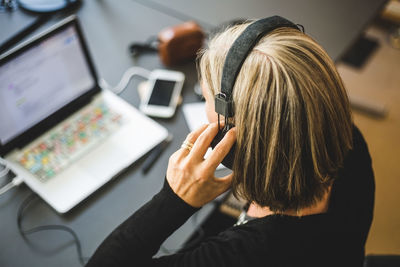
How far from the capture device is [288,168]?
0.70m

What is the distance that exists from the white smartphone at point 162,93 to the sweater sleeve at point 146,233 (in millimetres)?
442

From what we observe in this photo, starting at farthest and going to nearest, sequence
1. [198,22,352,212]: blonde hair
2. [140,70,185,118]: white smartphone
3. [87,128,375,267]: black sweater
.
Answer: [140,70,185,118]: white smartphone, [87,128,375,267]: black sweater, [198,22,352,212]: blonde hair

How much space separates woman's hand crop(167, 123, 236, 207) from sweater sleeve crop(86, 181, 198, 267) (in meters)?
0.02

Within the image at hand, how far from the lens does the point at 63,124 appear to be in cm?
117

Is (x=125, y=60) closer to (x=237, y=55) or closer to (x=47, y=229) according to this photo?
(x=47, y=229)

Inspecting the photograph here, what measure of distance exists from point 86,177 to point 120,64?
0.49 m

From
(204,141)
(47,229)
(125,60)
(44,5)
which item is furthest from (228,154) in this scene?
(44,5)

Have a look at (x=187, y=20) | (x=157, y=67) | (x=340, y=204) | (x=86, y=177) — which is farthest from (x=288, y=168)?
(x=187, y=20)

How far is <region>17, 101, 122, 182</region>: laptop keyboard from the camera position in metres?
1.09

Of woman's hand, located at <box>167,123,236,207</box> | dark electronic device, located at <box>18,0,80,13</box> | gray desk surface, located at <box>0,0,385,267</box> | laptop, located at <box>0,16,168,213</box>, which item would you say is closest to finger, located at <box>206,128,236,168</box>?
woman's hand, located at <box>167,123,236,207</box>

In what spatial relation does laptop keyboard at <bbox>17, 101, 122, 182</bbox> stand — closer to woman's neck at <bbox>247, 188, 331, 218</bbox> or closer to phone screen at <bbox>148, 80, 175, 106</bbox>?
phone screen at <bbox>148, 80, 175, 106</bbox>

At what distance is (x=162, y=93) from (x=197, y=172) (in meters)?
Answer: 0.55

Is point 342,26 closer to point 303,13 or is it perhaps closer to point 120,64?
point 303,13

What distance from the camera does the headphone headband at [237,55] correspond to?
66 centimetres
